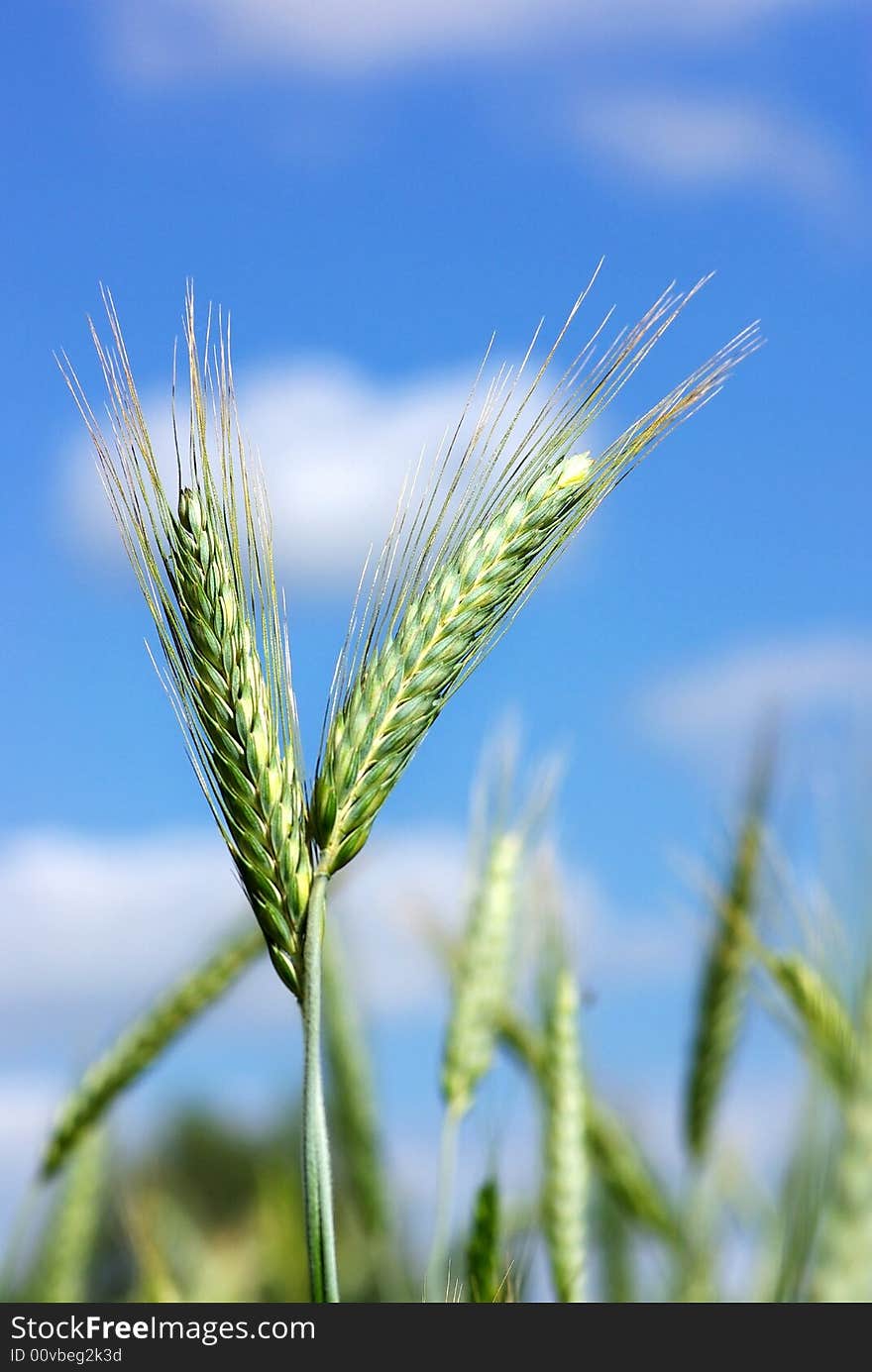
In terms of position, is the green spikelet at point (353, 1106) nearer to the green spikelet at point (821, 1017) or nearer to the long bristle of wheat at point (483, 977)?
the long bristle of wheat at point (483, 977)

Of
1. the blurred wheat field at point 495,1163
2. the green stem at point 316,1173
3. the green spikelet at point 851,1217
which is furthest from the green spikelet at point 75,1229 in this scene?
the green spikelet at point 851,1217

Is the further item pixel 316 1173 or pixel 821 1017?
pixel 821 1017

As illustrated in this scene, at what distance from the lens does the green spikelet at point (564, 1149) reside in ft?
8.66

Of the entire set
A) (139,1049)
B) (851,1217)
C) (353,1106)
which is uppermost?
(851,1217)

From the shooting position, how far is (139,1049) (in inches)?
118

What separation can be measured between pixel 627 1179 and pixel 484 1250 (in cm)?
A: 98

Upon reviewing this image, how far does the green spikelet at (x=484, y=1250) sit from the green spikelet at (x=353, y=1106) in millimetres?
902

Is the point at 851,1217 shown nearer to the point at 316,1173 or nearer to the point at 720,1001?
the point at 316,1173

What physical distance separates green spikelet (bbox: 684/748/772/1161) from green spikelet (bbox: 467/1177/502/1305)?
945 mm

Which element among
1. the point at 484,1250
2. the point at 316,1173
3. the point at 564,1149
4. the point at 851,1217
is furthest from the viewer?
the point at 564,1149

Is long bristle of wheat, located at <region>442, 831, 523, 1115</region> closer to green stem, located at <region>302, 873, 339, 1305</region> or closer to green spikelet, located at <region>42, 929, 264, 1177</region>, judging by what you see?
green spikelet, located at <region>42, 929, 264, 1177</region>

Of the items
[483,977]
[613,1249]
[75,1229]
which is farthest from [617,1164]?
[75,1229]

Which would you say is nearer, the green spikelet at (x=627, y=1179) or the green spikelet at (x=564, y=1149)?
the green spikelet at (x=564, y=1149)

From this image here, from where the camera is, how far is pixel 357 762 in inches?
69.9
